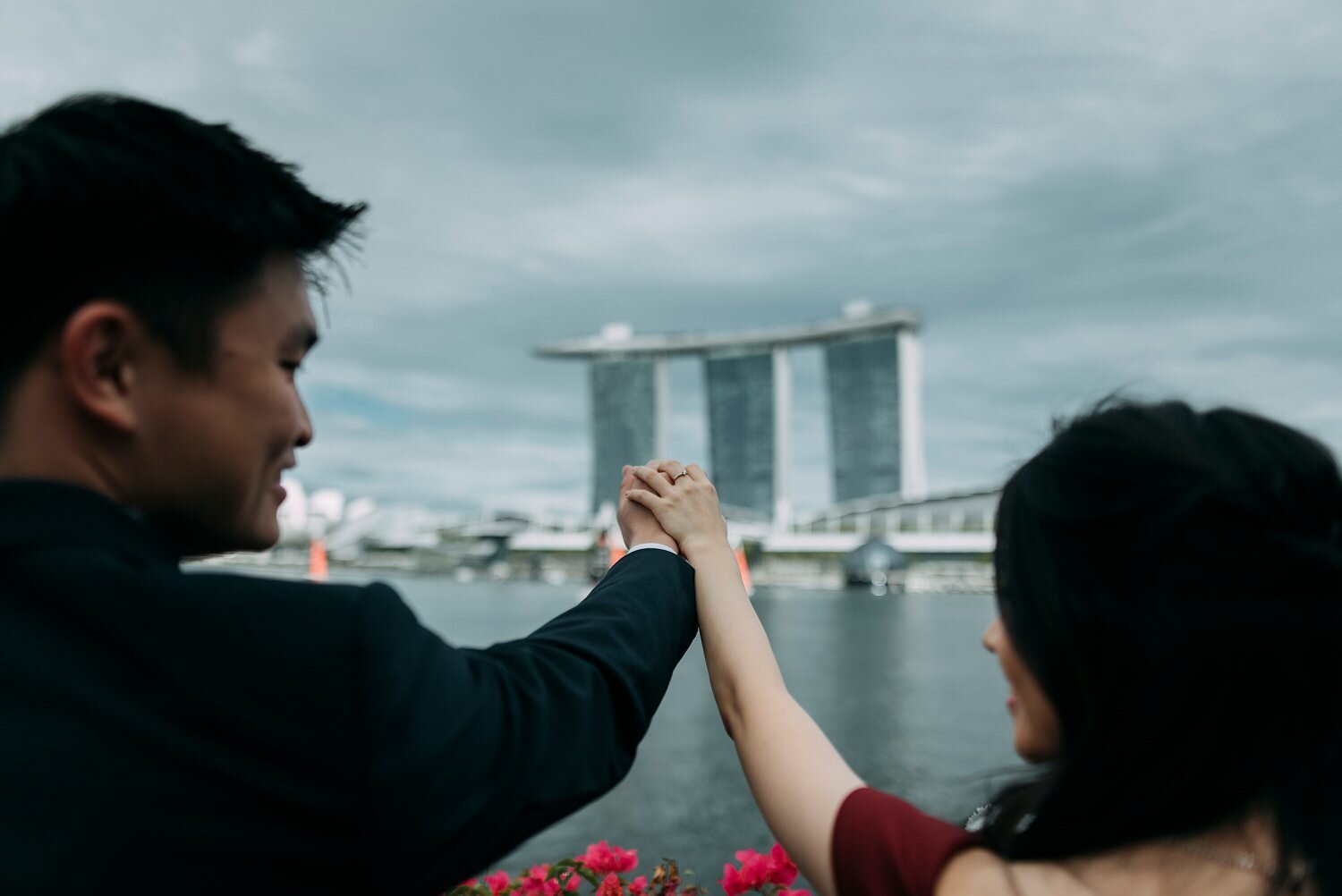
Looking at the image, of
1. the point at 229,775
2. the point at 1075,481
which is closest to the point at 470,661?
the point at 229,775

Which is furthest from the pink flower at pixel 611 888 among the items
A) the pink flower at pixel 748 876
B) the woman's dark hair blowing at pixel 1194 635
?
the woman's dark hair blowing at pixel 1194 635

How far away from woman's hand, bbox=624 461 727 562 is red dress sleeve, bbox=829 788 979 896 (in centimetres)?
51

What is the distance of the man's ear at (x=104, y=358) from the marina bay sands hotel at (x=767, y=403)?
97.8 meters

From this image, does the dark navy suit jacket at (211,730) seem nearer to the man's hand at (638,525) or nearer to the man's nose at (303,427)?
the man's nose at (303,427)

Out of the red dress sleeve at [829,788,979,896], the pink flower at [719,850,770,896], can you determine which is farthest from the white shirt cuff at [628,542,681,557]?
the pink flower at [719,850,770,896]

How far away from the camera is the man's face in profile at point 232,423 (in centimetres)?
101

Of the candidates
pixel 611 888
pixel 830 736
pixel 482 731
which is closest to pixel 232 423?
pixel 482 731

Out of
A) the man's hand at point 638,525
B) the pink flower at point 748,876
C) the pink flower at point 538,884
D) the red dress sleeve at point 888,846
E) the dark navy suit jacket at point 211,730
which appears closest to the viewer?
the dark navy suit jacket at point 211,730

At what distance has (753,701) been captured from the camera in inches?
57.0

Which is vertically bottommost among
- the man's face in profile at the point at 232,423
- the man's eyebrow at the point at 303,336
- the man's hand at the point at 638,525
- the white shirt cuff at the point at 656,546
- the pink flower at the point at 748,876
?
the pink flower at the point at 748,876

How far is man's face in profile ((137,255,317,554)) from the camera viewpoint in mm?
1009

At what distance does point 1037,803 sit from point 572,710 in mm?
537

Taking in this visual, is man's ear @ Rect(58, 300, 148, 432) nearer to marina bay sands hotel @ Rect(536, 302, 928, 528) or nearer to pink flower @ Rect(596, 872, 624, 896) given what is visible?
pink flower @ Rect(596, 872, 624, 896)

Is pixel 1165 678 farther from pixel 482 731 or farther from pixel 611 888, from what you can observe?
pixel 611 888
